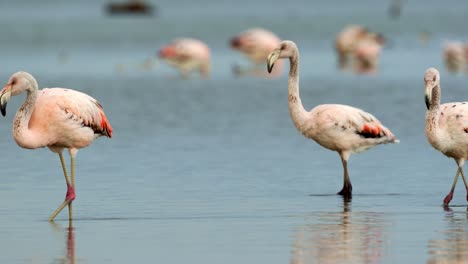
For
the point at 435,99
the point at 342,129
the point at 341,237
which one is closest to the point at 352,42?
the point at 342,129

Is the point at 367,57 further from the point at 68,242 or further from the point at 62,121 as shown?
the point at 68,242

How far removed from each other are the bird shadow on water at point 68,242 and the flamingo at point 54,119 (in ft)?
1.18

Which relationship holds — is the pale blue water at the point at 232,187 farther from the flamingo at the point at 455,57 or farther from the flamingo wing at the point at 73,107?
the flamingo at the point at 455,57

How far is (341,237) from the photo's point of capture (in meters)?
9.93

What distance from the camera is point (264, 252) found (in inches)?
367

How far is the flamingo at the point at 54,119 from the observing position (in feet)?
37.0

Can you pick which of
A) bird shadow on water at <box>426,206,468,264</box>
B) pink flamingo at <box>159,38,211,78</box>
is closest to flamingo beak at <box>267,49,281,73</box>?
bird shadow on water at <box>426,206,468,264</box>

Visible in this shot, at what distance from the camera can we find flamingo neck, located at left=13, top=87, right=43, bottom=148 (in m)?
11.3

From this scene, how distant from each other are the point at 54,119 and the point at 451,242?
388 centimetres

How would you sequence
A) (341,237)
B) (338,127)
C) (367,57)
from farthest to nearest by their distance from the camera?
(367,57), (338,127), (341,237)

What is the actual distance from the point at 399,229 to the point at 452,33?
A: 1678 inches

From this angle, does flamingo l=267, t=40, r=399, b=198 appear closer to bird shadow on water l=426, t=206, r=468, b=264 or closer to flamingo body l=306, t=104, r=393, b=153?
flamingo body l=306, t=104, r=393, b=153

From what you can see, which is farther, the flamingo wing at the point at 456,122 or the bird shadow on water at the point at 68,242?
the flamingo wing at the point at 456,122

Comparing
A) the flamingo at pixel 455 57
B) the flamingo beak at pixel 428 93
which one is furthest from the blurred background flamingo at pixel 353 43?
the flamingo beak at pixel 428 93
